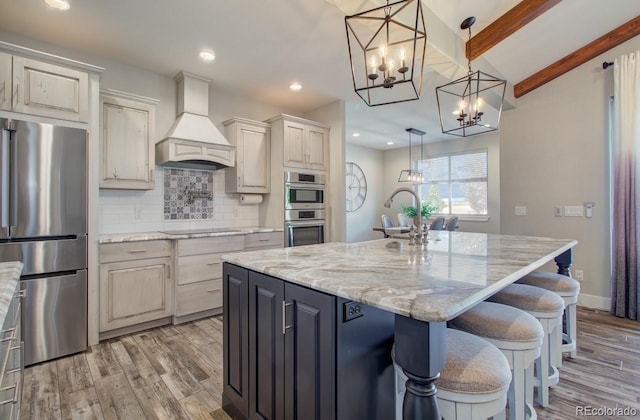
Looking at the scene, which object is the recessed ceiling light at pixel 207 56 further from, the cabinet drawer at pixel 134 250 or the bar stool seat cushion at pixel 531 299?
the bar stool seat cushion at pixel 531 299

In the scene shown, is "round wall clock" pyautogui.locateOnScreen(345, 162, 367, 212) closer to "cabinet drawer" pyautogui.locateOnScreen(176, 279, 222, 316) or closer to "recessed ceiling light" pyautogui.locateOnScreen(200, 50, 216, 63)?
"cabinet drawer" pyautogui.locateOnScreen(176, 279, 222, 316)

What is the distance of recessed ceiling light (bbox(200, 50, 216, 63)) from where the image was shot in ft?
9.96

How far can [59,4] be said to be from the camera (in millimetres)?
2305

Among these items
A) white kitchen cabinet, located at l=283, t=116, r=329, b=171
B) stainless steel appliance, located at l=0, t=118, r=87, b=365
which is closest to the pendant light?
white kitchen cabinet, located at l=283, t=116, r=329, b=171

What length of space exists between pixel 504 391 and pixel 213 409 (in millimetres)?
1579

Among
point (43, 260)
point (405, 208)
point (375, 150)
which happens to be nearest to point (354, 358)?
point (43, 260)

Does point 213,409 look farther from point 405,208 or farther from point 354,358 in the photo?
point 405,208

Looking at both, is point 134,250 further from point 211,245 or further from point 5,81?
point 5,81

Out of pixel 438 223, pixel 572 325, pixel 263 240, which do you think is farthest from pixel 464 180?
pixel 263 240

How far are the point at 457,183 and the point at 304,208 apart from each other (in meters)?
4.76

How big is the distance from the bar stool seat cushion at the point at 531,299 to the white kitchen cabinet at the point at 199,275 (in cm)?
242

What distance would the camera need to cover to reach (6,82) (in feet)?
7.55

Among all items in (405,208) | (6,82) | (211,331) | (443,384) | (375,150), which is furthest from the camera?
(375,150)

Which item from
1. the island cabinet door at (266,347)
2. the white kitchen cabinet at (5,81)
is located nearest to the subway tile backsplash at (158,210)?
the white kitchen cabinet at (5,81)
